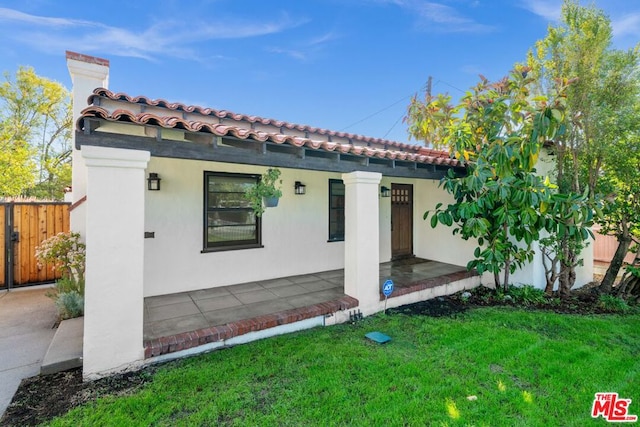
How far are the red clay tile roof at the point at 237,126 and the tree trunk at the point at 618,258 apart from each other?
4.15 meters

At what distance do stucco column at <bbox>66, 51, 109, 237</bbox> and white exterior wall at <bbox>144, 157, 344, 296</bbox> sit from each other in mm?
1868

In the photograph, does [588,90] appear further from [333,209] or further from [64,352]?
[64,352]

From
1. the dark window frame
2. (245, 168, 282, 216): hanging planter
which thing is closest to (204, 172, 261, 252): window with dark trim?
(245, 168, 282, 216): hanging planter

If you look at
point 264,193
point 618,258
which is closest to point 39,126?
point 264,193

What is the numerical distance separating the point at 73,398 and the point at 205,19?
792cm

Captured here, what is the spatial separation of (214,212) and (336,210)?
3.07 metres

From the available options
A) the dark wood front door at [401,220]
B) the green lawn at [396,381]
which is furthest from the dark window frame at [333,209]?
the green lawn at [396,381]

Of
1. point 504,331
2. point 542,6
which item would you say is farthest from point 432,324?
point 542,6

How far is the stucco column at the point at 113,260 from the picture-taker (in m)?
3.04

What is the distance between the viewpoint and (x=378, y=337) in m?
4.15

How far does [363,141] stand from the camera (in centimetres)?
778

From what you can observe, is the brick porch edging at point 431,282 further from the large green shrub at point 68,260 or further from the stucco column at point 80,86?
the stucco column at point 80,86

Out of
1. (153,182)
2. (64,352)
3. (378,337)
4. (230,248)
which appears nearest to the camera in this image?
(64,352)

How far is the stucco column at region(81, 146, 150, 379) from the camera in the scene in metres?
3.04
